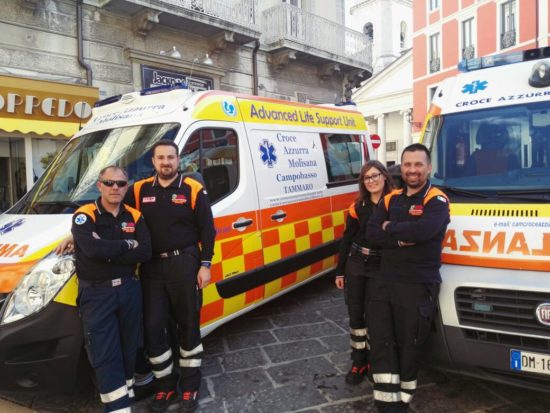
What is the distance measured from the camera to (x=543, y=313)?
2.42 m

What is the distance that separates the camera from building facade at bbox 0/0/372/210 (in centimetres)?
771

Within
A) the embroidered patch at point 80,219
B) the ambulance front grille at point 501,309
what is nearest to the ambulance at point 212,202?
the embroidered patch at point 80,219

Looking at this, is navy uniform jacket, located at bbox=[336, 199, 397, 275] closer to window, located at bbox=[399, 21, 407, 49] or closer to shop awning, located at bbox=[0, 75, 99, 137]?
shop awning, located at bbox=[0, 75, 99, 137]

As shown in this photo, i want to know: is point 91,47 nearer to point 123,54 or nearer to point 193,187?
point 123,54

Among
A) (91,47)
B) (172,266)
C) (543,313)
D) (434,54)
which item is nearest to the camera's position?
(543,313)

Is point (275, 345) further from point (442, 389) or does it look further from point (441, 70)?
point (441, 70)

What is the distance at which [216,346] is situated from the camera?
4.11 meters

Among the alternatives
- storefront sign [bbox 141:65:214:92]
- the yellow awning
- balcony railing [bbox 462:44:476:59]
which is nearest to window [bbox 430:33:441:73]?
balcony railing [bbox 462:44:476:59]

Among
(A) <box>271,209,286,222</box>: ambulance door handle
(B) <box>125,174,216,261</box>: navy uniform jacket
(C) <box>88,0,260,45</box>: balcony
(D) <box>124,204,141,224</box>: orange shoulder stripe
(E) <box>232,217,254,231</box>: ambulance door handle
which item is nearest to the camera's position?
(D) <box>124,204,141,224</box>: orange shoulder stripe

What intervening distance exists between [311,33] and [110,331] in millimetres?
11075

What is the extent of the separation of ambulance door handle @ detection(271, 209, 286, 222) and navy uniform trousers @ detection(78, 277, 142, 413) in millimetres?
1785

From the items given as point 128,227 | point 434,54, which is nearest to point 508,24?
point 434,54

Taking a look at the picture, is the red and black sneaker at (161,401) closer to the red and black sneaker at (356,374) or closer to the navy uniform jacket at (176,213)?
the navy uniform jacket at (176,213)

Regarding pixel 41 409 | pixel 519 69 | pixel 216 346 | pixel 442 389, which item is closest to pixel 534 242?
pixel 442 389
